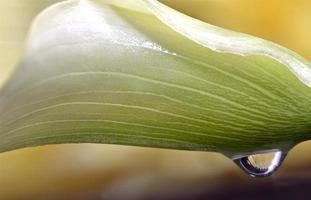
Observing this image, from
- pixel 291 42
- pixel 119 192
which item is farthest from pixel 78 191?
pixel 291 42

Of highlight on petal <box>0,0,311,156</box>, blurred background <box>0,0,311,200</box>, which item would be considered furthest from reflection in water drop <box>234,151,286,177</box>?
blurred background <box>0,0,311,200</box>

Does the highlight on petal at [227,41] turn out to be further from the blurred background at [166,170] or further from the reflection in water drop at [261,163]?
the blurred background at [166,170]

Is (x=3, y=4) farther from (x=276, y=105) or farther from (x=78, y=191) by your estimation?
(x=78, y=191)

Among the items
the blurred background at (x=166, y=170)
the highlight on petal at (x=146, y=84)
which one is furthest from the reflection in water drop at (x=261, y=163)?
the blurred background at (x=166, y=170)

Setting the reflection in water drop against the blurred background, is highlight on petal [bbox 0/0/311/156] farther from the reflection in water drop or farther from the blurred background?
the blurred background

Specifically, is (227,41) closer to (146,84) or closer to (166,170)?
(146,84)
